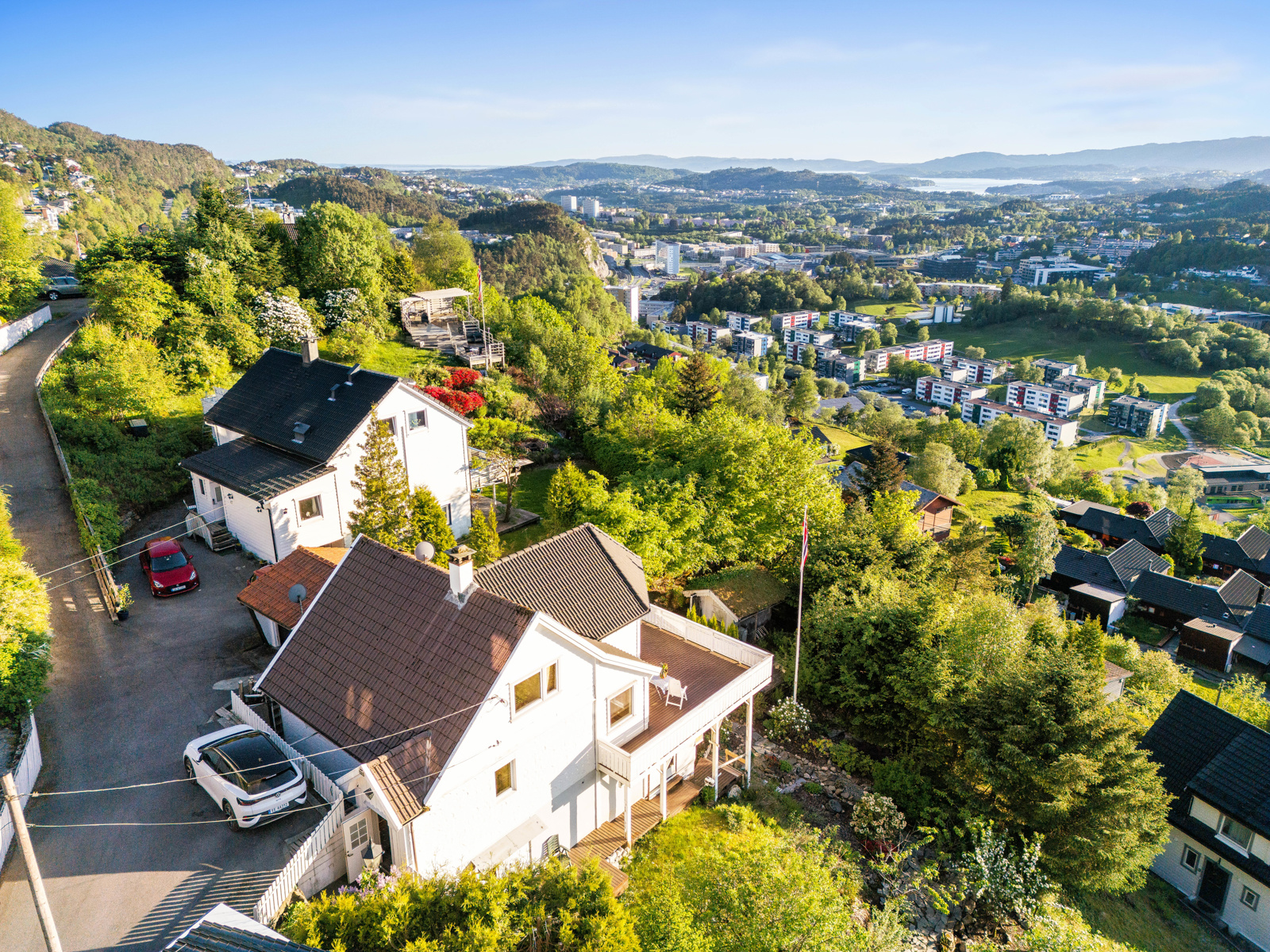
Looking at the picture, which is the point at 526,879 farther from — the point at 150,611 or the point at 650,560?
the point at 150,611

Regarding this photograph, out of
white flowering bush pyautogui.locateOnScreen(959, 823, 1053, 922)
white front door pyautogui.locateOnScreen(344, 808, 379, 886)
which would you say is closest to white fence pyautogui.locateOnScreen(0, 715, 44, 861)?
white front door pyautogui.locateOnScreen(344, 808, 379, 886)

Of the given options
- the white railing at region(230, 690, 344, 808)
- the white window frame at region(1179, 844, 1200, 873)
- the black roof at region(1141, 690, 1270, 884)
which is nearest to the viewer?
the white railing at region(230, 690, 344, 808)

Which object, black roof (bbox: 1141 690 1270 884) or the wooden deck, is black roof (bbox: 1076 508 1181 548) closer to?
black roof (bbox: 1141 690 1270 884)

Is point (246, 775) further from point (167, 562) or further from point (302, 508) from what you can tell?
point (302, 508)

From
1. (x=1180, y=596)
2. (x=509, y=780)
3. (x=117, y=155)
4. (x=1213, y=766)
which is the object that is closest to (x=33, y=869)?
(x=509, y=780)

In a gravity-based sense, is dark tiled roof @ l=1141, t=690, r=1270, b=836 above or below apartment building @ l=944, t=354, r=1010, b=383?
above

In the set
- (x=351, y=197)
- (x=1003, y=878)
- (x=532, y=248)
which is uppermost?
(x=351, y=197)

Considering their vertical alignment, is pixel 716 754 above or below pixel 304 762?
below

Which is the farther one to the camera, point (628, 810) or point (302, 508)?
point (302, 508)
